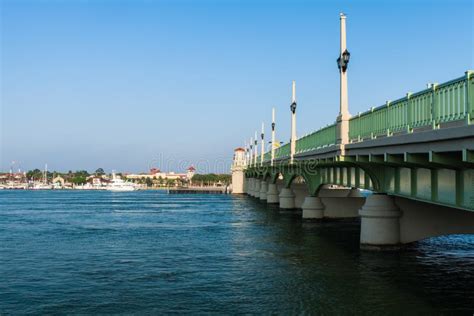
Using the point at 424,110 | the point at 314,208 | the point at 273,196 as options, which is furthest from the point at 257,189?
the point at 424,110

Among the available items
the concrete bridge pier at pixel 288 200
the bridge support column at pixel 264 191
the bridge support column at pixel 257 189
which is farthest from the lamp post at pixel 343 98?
the bridge support column at pixel 257 189

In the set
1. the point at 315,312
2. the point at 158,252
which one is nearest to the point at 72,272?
the point at 158,252

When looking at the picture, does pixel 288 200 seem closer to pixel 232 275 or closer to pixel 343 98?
pixel 343 98

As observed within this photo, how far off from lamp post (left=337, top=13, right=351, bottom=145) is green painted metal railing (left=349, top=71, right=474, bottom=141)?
2.15 m

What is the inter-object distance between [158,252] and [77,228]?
19548 millimetres

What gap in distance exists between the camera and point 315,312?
18.6 metres

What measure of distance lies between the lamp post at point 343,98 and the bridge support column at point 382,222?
356cm

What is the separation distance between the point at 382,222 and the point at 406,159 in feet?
32.6

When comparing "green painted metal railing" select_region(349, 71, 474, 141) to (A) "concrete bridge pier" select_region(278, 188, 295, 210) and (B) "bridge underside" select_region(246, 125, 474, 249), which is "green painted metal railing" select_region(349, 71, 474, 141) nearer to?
(B) "bridge underside" select_region(246, 125, 474, 249)

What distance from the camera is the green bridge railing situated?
15891mm

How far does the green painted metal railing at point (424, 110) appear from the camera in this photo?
1586 centimetres

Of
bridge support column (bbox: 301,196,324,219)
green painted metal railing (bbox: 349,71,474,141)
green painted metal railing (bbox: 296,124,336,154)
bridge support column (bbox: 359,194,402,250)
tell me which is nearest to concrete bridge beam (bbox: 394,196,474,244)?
bridge support column (bbox: 359,194,402,250)

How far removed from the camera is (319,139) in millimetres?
38438

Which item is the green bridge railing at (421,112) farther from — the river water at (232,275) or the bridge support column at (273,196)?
the bridge support column at (273,196)
